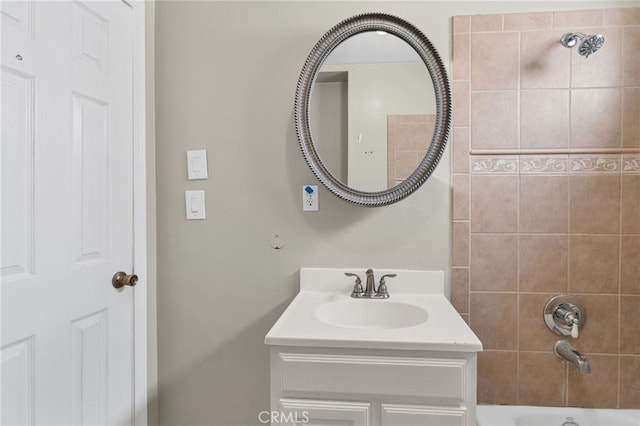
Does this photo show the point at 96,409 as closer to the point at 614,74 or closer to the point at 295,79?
the point at 295,79

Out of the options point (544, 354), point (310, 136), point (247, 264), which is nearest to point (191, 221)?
point (247, 264)

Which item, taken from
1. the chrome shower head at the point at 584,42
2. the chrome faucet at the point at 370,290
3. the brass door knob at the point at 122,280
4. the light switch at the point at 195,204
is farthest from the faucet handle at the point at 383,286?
the chrome shower head at the point at 584,42

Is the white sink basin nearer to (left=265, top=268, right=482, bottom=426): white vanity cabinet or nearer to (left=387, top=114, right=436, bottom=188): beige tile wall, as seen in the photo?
(left=265, top=268, right=482, bottom=426): white vanity cabinet

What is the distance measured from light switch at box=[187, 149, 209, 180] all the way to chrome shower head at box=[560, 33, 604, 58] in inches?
A: 55.5

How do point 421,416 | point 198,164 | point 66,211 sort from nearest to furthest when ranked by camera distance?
point 421,416, point 66,211, point 198,164

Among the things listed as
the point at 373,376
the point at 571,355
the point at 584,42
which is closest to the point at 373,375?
the point at 373,376

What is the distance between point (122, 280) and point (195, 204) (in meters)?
0.39

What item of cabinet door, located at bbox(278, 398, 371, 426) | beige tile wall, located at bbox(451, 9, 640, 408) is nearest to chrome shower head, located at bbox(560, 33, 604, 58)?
beige tile wall, located at bbox(451, 9, 640, 408)

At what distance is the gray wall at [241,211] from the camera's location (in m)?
1.44

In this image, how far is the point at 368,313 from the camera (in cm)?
134

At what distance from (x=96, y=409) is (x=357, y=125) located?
1373 millimetres

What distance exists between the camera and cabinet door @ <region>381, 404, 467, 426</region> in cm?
96

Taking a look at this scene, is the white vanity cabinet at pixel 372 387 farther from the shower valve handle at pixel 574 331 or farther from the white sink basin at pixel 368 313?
the shower valve handle at pixel 574 331

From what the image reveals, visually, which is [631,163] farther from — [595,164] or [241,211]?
[241,211]
